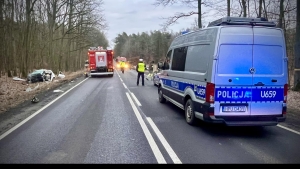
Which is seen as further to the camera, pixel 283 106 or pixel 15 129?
pixel 15 129

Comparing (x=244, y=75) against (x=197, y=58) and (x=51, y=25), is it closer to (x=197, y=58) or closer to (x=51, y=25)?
(x=197, y=58)

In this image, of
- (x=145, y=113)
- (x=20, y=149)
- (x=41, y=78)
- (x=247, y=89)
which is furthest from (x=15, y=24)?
(x=247, y=89)

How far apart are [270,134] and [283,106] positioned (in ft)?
2.38

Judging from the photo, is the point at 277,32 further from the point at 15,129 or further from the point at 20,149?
the point at 15,129

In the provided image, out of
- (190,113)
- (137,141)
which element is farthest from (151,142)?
(190,113)

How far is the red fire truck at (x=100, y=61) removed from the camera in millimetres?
26891

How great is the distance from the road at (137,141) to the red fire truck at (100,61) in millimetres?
19068

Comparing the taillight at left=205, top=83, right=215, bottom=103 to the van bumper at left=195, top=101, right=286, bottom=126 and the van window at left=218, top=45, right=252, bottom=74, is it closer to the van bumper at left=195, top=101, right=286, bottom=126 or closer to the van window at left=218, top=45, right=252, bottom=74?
the van bumper at left=195, top=101, right=286, bottom=126

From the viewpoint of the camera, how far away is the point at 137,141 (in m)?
5.45

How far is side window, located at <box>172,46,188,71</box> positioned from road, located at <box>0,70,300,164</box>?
1560mm

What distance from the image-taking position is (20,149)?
492 cm

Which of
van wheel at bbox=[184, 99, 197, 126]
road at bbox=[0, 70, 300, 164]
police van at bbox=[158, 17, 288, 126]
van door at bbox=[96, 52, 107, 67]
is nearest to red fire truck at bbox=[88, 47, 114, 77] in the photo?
van door at bbox=[96, 52, 107, 67]

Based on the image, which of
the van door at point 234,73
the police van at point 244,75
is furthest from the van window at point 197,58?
the van door at point 234,73

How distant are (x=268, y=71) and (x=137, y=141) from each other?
338 centimetres
